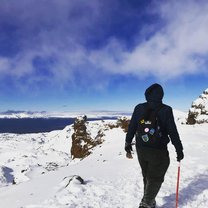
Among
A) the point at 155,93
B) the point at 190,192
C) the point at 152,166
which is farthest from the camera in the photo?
the point at 190,192

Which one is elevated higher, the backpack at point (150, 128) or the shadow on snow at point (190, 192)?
the backpack at point (150, 128)

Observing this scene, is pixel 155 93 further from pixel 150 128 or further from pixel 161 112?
pixel 150 128

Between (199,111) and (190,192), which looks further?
(199,111)

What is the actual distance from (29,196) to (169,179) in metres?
5.50

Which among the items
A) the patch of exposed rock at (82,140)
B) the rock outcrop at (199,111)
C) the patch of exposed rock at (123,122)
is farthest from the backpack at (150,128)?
the rock outcrop at (199,111)

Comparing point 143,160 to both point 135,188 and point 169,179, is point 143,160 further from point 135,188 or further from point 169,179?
point 169,179

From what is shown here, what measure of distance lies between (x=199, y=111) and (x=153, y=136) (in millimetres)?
33858

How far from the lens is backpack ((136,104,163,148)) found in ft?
24.9

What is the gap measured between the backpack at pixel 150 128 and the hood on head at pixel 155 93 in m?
0.19

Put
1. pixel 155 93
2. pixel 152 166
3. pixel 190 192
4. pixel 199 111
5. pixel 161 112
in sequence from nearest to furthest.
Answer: pixel 161 112 < pixel 155 93 < pixel 152 166 < pixel 190 192 < pixel 199 111

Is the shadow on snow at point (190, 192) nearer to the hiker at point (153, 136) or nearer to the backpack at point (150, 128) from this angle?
the hiker at point (153, 136)

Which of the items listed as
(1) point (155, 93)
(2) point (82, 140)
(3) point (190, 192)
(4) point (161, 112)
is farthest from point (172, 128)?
(2) point (82, 140)

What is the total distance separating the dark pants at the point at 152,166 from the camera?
25.5 feet

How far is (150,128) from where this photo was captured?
300 inches
